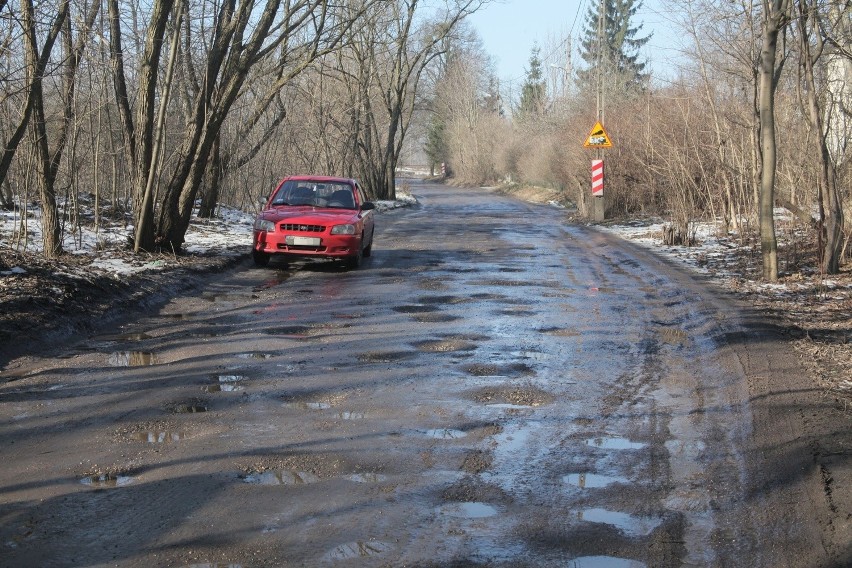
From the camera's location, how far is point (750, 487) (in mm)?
5012

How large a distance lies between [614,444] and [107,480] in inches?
122

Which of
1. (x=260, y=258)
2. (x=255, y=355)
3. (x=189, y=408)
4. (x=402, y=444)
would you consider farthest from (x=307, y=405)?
(x=260, y=258)

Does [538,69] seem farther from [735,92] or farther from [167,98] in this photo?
[167,98]

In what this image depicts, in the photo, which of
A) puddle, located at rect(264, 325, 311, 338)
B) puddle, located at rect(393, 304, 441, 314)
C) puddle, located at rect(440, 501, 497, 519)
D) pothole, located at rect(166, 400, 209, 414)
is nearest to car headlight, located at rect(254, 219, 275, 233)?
puddle, located at rect(393, 304, 441, 314)

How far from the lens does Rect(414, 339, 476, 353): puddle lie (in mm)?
8742

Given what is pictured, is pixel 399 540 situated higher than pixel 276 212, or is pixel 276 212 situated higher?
pixel 276 212

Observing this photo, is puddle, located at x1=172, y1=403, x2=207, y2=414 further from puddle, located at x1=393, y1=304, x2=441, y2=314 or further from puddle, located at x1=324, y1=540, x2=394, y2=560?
puddle, located at x1=393, y1=304, x2=441, y2=314

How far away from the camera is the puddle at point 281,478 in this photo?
16.2 feet

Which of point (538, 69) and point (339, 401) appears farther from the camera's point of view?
point (538, 69)

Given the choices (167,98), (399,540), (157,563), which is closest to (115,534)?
(157,563)

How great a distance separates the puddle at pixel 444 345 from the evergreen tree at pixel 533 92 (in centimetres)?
7836

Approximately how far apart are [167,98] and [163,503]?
1142 centimetres

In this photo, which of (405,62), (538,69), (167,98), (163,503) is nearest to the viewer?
(163,503)

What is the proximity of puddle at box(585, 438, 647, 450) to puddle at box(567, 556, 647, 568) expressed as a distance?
171 centimetres
